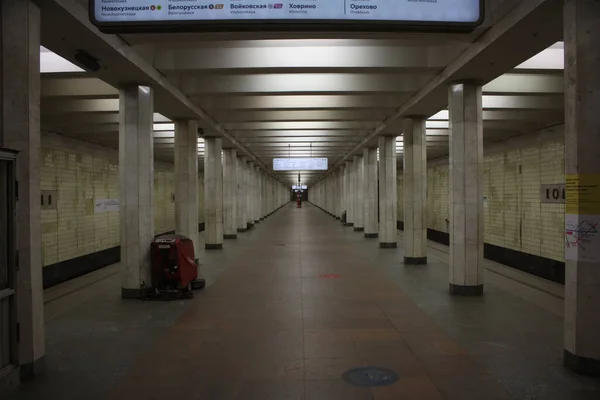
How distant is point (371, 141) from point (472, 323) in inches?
485

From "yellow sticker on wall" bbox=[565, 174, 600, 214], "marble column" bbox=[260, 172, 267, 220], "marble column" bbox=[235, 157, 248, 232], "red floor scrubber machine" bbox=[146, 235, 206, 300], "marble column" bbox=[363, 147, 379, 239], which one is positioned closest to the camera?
"yellow sticker on wall" bbox=[565, 174, 600, 214]

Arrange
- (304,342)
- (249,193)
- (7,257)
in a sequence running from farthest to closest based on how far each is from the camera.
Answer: (249,193)
(304,342)
(7,257)

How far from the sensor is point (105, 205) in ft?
51.2

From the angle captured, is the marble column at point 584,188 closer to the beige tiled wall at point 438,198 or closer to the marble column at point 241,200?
the beige tiled wall at point 438,198

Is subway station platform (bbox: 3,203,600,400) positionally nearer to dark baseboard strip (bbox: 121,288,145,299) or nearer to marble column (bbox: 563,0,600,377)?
dark baseboard strip (bbox: 121,288,145,299)

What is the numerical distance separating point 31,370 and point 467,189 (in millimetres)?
7811

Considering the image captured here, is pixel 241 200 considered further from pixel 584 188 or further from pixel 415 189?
pixel 584 188

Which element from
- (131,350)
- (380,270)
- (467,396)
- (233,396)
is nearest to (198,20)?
(233,396)

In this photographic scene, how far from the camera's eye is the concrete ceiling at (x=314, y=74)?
20.6ft

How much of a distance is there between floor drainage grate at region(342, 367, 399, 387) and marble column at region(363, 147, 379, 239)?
52.0ft

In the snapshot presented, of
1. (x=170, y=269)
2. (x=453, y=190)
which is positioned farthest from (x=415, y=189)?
(x=170, y=269)

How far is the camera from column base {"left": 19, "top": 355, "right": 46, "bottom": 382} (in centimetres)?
468

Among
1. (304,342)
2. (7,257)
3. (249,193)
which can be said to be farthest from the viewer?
(249,193)

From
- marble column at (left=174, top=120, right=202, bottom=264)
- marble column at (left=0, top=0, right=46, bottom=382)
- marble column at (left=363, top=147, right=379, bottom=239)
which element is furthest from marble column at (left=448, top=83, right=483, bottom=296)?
marble column at (left=363, top=147, right=379, bottom=239)
